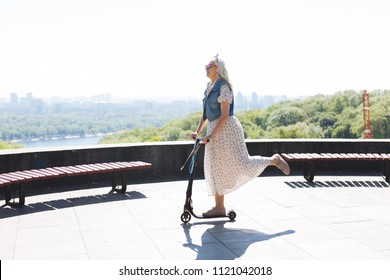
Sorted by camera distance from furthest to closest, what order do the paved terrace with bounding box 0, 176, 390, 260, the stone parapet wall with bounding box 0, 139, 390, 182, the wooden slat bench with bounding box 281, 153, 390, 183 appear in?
the wooden slat bench with bounding box 281, 153, 390, 183
the stone parapet wall with bounding box 0, 139, 390, 182
the paved terrace with bounding box 0, 176, 390, 260

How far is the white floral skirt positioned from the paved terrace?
1.56 ft

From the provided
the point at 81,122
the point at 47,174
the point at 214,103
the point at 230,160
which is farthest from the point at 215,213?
the point at 81,122

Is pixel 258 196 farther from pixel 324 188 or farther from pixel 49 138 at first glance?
pixel 49 138

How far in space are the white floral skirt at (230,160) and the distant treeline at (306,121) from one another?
68796 millimetres

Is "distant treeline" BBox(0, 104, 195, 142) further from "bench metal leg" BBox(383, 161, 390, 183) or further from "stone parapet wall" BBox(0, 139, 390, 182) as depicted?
"bench metal leg" BBox(383, 161, 390, 183)

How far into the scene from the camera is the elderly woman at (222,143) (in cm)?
600

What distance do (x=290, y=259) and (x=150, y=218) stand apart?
6.96 feet

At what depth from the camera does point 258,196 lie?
7.68 metres

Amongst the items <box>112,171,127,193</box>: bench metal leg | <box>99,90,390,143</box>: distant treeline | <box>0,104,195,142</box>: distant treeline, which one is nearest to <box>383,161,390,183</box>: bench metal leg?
<box>112,171,127,193</box>: bench metal leg

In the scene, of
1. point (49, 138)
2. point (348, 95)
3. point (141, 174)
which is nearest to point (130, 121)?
point (49, 138)

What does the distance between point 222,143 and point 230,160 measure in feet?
0.70

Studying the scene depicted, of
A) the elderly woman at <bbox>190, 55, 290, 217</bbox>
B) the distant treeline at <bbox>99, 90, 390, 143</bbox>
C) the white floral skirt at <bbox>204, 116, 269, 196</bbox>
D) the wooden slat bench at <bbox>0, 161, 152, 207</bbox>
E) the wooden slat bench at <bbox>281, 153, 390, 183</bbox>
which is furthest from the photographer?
the distant treeline at <bbox>99, 90, 390, 143</bbox>

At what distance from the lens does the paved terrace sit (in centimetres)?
508

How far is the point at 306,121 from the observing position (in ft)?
314
